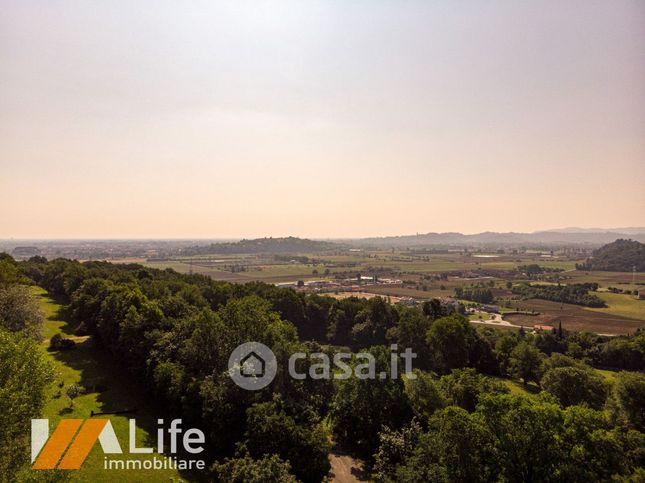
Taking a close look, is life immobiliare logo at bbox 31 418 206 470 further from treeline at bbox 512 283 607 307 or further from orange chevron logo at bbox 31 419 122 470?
treeline at bbox 512 283 607 307

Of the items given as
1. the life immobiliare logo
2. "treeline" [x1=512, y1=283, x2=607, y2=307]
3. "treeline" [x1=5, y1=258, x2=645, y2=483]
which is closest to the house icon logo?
"treeline" [x1=5, y1=258, x2=645, y2=483]

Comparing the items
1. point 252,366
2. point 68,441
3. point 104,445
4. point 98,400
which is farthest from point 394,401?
point 98,400

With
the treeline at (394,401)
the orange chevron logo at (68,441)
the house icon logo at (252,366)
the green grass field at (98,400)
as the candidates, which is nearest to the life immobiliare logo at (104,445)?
the orange chevron logo at (68,441)

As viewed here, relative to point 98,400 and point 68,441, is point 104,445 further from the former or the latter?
point 98,400

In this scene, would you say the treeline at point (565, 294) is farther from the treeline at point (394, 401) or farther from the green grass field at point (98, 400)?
the green grass field at point (98, 400)

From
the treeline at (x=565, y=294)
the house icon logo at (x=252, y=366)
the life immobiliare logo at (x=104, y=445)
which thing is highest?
the house icon logo at (x=252, y=366)
